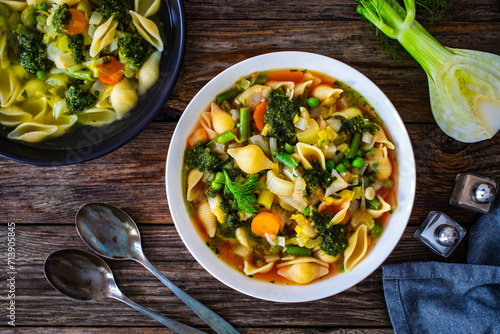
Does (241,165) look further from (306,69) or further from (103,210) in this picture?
(103,210)

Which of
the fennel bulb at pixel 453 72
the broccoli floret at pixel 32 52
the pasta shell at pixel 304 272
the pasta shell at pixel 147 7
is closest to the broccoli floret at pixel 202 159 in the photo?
the pasta shell at pixel 304 272

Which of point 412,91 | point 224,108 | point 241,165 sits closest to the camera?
point 241,165

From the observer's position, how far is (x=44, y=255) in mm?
3293

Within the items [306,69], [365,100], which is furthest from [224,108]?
[365,100]

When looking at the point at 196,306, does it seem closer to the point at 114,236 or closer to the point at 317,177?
the point at 114,236

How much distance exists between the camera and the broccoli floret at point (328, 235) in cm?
276

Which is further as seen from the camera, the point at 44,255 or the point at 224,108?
the point at 44,255

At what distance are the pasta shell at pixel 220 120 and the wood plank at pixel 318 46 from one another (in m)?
0.40

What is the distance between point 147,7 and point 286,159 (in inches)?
62.5

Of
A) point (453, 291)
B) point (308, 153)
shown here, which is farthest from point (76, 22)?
point (453, 291)

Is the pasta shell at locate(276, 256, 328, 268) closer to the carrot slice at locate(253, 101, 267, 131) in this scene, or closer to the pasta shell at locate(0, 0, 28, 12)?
the carrot slice at locate(253, 101, 267, 131)

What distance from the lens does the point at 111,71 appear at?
9.42 feet

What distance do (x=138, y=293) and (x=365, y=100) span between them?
2.51 meters

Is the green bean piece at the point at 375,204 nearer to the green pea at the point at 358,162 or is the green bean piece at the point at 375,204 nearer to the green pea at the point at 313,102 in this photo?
the green pea at the point at 358,162
